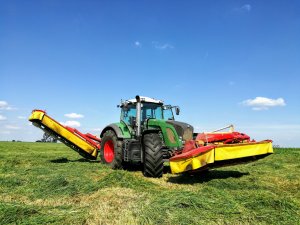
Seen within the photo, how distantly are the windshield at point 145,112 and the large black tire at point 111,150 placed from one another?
2.23 ft

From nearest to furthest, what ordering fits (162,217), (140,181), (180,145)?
(162,217) → (140,181) → (180,145)

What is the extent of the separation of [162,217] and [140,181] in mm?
2422

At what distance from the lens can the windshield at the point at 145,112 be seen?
30.3ft

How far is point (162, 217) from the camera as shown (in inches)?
157

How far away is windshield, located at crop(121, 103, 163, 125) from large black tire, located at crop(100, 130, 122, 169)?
68 centimetres

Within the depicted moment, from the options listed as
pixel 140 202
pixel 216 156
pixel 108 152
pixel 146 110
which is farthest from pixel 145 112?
pixel 140 202

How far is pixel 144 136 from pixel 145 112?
1569mm

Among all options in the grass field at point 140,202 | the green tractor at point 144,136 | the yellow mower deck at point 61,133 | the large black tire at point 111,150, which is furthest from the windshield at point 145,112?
the grass field at point 140,202

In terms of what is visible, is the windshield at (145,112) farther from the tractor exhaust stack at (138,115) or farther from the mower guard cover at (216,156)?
the mower guard cover at (216,156)

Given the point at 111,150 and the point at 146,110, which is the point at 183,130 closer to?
the point at 146,110

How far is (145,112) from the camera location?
30.3 ft

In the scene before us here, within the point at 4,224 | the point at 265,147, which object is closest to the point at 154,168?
the point at 265,147

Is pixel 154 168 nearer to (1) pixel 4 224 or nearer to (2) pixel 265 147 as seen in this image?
(2) pixel 265 147

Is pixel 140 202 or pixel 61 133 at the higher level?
pixel 61 133
